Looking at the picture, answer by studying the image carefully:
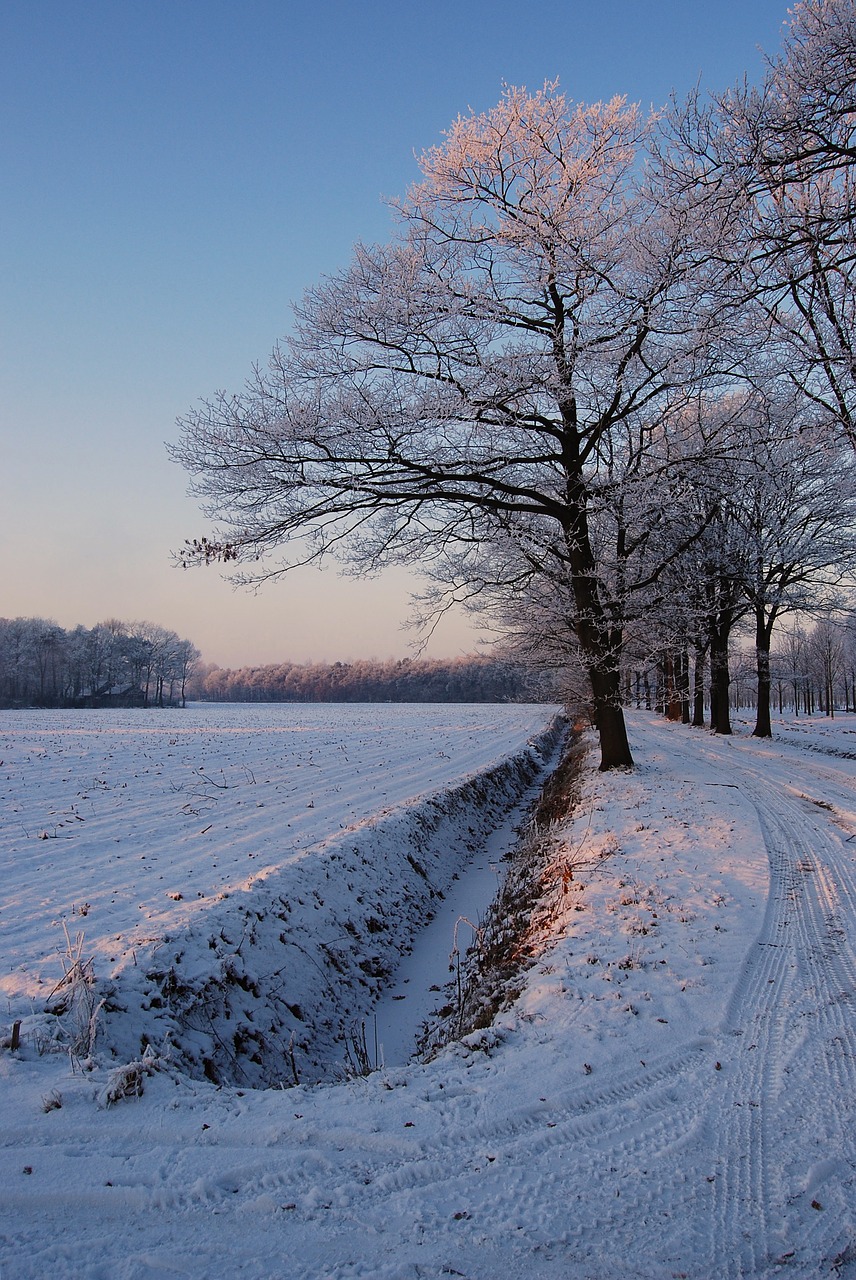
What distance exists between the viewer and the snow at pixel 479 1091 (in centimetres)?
258

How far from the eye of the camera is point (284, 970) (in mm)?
6238

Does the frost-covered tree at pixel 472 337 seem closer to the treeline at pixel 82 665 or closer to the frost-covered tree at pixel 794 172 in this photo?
the frost-covered tree at pixel 794 172

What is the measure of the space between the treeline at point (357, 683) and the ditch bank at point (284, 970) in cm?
7619

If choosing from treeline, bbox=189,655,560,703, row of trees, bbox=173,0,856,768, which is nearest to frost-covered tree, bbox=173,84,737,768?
row of trees, bbox=173,0,856,768

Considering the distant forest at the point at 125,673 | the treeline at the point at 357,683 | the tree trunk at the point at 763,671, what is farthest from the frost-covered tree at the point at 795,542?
the treeline at the point at 357,683

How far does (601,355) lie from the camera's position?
1037 cm

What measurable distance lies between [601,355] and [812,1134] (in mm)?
10036

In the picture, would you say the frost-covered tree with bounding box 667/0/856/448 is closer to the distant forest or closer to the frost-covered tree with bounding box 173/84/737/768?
the frost-covered tree with bounding box 173/84/737/768

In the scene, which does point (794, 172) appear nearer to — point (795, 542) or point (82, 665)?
point (795, 542)

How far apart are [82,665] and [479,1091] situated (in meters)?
108

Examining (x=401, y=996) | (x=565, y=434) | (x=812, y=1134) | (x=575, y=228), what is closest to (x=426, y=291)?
(x=575, y=228)

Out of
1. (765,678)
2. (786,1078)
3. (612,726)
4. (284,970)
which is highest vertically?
(765,678)

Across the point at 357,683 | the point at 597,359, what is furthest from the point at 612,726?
the point at 357,683

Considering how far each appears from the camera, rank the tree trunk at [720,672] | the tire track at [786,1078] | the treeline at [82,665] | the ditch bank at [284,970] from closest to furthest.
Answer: the tire track at [786,1078] → the ditch bank at [284,970] → the tree trunk at [720,672] → the treeline at [82,665]
